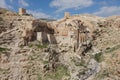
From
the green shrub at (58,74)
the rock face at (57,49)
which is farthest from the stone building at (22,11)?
the green shrub at (58,74)

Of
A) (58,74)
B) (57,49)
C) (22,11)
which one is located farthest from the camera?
(22,11)

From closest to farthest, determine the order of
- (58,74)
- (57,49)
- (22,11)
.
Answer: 1. (58,74)
2. (57,49)
3. (22,11)

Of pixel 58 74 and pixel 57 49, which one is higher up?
pixel 57 49

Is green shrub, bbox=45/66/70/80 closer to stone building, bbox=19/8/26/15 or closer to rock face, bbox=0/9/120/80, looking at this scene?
rock face, bbox=0/9/120/80

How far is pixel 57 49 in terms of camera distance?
34875 millimetres

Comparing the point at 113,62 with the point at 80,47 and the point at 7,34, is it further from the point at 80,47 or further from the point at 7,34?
the point at 7,34

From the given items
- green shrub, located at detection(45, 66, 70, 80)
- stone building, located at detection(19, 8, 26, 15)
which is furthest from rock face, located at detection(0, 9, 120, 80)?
stone building, located at detection(19, 8, 26, 15)

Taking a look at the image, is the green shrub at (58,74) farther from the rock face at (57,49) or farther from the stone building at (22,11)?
the stone building at (22,11)

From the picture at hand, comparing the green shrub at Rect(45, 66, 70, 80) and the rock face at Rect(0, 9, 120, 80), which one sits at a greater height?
the rock face at Rect(0, 9, 120, 80)

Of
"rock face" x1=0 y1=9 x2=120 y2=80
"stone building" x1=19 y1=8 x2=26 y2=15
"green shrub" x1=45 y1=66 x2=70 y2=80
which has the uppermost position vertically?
"stone building" x1=19 y1=8 x2=26 y2=15

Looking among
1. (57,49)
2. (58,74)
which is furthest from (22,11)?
(58,74)

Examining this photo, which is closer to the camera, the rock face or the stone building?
the rock face

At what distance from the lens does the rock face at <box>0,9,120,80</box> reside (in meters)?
30.3

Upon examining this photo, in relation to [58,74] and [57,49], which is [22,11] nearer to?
[57,49]
